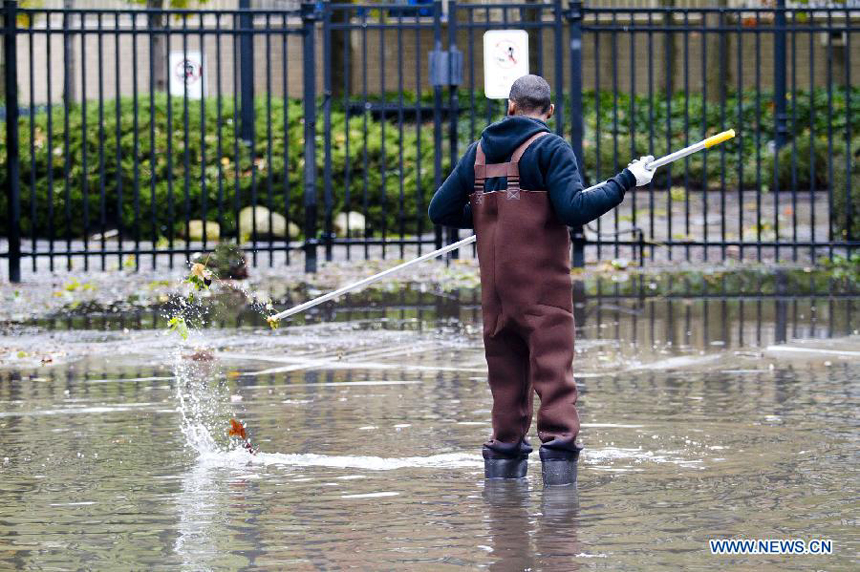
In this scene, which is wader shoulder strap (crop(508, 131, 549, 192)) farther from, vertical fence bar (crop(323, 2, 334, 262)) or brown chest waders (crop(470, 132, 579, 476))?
vertical fence bar (crop(323, 2, 334, 262))

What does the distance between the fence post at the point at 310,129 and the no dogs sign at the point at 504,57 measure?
5.44ft

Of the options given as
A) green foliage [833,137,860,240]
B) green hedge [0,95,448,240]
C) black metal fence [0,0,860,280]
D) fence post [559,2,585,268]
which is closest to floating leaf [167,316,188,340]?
black metal fence [0,0,860,280]

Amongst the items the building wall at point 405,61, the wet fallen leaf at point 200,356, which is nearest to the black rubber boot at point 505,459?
the wet fallen leaf at point 200,356

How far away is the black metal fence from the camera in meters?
15.7

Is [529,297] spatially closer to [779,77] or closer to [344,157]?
[344,157]

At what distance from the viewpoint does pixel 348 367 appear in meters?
10.2

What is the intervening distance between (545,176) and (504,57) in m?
9.51

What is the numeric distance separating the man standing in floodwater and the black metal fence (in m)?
7.54

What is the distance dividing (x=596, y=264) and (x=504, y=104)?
192 centimetres

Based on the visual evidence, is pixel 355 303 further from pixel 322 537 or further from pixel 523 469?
pixel 322 537

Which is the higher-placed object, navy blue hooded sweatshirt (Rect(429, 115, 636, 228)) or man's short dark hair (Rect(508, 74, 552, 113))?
man's short dark hair (Rect(508, 74, 552, 113))

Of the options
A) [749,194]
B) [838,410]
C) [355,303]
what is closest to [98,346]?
[355,303]

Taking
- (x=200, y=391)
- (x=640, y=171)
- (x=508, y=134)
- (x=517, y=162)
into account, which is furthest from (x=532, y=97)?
(x=200, y=391)

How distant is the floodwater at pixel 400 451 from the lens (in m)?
5.62
